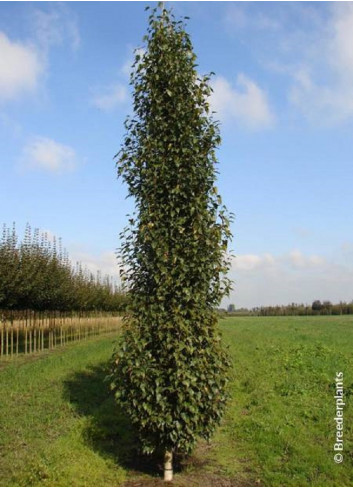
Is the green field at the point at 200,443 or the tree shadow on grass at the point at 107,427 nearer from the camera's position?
the green field at the point at 200,443

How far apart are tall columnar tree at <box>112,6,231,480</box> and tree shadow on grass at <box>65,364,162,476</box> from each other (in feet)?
3.15

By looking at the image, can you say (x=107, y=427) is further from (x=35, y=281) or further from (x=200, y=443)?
(x=35, y=281)

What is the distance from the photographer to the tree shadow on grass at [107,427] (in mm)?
8570

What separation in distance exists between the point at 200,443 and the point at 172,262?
14.3 feet

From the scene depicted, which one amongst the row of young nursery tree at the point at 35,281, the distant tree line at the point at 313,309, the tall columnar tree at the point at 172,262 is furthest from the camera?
the distant tree line at the point at 313,309

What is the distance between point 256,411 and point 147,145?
723 centimetres

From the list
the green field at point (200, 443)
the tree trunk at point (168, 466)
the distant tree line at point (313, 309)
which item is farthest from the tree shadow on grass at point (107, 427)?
the distant tree line at point (313, 309)

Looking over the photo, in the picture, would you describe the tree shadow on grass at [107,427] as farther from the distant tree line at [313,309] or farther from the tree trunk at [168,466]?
the distant tree line at [313,309]

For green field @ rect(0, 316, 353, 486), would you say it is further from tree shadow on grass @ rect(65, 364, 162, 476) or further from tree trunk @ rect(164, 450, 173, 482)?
tree trunk @ rect(164, 450, 173, 482)

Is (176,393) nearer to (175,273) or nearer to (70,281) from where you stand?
(175,273)

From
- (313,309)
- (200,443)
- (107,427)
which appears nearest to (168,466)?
(200,443)

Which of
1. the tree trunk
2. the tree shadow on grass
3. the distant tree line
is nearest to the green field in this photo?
the tree shadow on grass

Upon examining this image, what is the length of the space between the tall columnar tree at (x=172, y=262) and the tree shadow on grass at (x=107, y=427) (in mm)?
961

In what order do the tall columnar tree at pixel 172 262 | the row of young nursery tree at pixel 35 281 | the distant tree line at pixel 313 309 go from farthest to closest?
the distant tree line at pixel 313 309
the row of young nursery tree at pixel 35 281
the tall columnar tree at pixel 172 262
